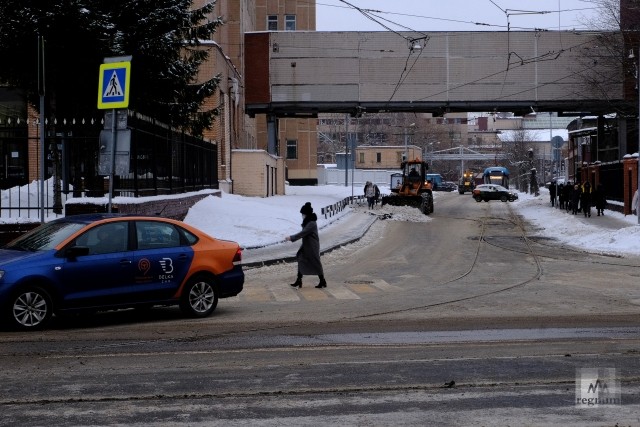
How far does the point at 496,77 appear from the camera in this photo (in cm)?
5409

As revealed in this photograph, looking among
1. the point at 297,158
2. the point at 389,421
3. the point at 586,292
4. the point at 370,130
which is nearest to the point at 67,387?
the point at 389,421

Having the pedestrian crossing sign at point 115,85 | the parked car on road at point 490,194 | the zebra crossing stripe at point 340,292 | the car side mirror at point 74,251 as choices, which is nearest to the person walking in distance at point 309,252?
the zebra crossing stripe at point 340,292

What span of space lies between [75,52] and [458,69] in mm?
32071

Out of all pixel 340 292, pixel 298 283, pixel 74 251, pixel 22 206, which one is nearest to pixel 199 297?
pixel 74 251

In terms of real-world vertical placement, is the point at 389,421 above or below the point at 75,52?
below

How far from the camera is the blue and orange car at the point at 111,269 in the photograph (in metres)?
12.2

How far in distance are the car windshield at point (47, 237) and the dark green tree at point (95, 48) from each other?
478 inches

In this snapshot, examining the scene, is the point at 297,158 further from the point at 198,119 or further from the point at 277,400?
the point at 277,400

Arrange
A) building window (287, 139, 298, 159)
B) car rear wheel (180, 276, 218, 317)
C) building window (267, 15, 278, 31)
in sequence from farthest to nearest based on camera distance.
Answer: building window (287, 139, 298, 159)
building window (267, 15, 278, 31)
car rear wheel (180, 276, 218, 317)

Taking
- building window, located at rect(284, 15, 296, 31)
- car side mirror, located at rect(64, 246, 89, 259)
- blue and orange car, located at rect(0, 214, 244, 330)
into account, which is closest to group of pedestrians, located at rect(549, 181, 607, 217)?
blue and orange car, located at rect(0, 214, 244, 330)

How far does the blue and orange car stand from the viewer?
1218cm

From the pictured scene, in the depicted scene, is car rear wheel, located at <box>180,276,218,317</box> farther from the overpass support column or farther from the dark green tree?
the overpass support column

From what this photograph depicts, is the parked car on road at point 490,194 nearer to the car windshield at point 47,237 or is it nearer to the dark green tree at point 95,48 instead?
the dark green tree at point 95,48

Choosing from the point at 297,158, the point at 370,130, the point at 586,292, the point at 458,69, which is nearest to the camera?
the point at 586,292
